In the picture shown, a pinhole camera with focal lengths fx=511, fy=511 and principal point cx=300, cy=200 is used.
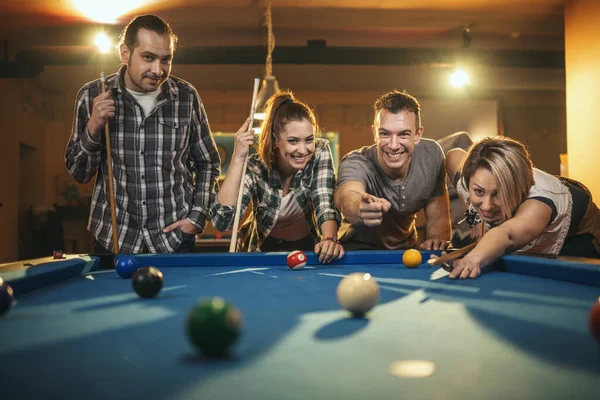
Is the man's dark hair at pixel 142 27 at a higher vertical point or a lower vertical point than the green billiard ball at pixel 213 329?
higher

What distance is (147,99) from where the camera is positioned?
264cm

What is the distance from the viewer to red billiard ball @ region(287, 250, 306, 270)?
6.33ft

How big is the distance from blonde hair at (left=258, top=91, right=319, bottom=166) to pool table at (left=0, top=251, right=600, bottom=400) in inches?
42.8

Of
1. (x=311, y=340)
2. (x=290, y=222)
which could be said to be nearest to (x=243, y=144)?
(x=290, y=222)

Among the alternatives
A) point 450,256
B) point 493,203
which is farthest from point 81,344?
point 493,203

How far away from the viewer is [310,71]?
7352 mm

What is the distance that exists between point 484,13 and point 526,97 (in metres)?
3.50

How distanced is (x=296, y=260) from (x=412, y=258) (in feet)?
1.47

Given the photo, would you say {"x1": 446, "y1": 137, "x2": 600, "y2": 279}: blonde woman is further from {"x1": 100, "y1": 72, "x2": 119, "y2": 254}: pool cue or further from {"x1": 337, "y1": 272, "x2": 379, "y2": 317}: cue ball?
{"x1": 100, "y1": 72, "x2": 119, "y2": 254}: pool cue

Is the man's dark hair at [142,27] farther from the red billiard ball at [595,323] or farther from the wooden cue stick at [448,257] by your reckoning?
the red billiard ball at [595,323]

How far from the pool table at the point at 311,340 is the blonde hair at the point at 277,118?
1.09m

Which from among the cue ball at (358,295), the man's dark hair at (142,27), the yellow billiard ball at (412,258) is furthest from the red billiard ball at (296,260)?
the man's dark hair at (142,27)

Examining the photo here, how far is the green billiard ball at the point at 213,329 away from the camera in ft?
2.57

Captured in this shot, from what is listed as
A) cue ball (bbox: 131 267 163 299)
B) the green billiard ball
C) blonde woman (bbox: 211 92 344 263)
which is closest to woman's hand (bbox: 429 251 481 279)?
blonde woman (bbox: 211 92 344 263)
